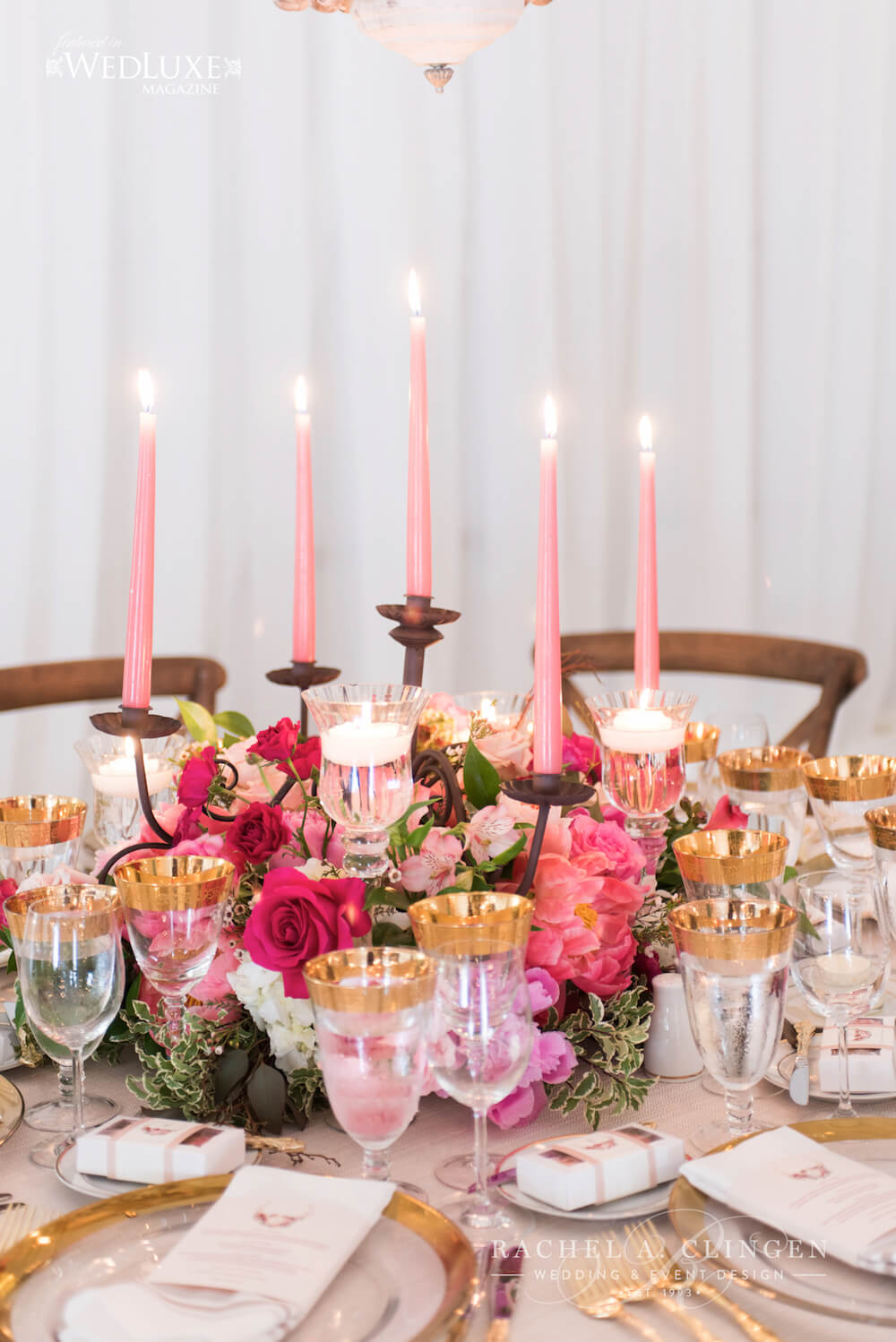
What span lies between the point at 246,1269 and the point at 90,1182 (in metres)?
0.19

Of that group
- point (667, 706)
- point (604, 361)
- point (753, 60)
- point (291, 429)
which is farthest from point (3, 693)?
point (753, 60)

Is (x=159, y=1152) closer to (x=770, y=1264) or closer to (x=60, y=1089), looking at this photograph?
(x=60, y=1089)

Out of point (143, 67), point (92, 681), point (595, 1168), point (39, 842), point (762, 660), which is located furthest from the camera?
point (143, 67)

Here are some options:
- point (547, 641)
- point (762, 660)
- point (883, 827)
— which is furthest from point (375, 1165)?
point (762, 660)

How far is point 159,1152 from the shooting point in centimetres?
84

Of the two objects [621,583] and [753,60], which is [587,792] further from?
[753,60]

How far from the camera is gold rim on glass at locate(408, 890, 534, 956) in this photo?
2.61ft

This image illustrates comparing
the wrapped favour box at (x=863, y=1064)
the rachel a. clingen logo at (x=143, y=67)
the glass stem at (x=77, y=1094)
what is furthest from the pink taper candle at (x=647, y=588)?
the rachel a. clingen logo at (x=143, y=67)

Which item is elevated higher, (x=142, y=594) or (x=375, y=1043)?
(x=142, y=594)

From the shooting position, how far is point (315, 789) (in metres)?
1.12

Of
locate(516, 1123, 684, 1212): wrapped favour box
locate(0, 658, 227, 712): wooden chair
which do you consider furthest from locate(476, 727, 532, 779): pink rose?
locate(0, 658, 227, 712): wooden chair

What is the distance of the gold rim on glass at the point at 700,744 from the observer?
145 cm

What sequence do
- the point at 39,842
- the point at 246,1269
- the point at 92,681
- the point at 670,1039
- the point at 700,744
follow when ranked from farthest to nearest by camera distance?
1. the point at 92,681
2. the point at 700,744
3. the point at 39,842
4. the point at 670,1039
5. the point at 246,1269

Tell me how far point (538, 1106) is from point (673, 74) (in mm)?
3154
